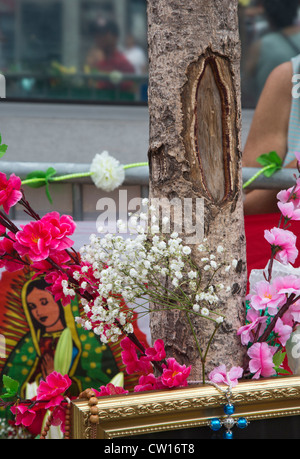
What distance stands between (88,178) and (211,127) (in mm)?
1002

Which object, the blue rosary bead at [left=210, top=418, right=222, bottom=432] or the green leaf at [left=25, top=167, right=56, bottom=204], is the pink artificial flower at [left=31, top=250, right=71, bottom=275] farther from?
the green leaf at [left=25, top=167, right=56, bottom=204]

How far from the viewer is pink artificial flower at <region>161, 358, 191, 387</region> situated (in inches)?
57.1

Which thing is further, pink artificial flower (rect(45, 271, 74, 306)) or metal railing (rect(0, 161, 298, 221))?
metal railing (rect(0, 161, 298, 221))

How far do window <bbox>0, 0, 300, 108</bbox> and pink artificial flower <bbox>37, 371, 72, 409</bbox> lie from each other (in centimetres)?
355

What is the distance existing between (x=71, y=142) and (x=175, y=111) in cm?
362

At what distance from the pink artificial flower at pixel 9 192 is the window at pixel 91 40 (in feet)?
11.1

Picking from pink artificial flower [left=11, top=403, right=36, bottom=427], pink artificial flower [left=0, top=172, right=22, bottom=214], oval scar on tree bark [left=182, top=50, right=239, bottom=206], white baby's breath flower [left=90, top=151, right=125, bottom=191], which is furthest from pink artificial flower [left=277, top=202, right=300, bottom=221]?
white baby's breath flower [left=90, top=151, right=125, bottom=191]

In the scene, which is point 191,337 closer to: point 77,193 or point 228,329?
point 228,329

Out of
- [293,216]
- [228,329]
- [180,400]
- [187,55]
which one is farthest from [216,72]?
[180,400]

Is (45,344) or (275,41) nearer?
(45,344)

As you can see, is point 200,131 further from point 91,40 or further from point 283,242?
point 91,40

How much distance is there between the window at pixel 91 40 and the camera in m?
4.71

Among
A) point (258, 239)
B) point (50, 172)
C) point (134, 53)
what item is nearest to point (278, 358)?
point (258, 239)

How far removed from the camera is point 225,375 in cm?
152
